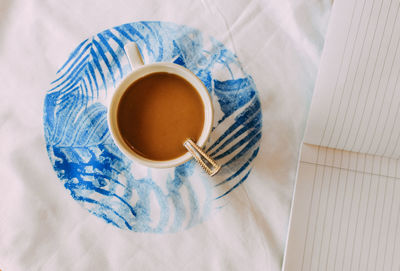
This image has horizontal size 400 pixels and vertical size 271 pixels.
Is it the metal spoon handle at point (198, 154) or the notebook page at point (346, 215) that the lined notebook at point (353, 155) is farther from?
the metal spoon handle at point (198, 154)

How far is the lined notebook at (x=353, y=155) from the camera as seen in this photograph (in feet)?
1.52

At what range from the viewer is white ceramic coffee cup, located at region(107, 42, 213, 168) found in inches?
16.5

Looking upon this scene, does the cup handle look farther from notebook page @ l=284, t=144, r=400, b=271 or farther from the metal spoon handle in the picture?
notebook page @ l=284, t=144, r=400, b=271

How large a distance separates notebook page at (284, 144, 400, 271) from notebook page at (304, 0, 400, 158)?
3cm

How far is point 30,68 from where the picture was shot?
1.67 feet

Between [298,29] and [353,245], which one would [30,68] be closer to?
[298,29]

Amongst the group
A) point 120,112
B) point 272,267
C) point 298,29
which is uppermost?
point 298,29

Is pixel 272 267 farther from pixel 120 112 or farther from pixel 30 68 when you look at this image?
pixel 30 68

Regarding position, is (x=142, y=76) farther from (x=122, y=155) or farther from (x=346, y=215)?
(x=346, y=215)

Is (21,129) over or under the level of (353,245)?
over

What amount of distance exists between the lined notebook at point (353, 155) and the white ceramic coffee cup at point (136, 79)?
0.52 feet

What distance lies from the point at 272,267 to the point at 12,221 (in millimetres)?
385

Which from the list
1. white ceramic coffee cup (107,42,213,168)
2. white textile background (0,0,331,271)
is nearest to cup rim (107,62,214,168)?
white ceramic coffee cup (107,42,213,168)

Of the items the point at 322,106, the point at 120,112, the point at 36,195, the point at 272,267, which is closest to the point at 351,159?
the point at 322,106
